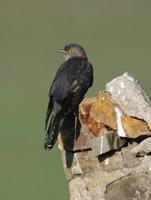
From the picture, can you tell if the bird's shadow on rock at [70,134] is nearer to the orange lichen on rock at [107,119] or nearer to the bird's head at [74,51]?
the orange lichen on rock at [107,119]

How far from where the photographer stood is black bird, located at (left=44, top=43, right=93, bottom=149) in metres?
6.09

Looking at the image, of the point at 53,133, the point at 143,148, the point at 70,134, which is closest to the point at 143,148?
the point at 143,148

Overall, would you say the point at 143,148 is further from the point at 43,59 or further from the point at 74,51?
the point at 43,59

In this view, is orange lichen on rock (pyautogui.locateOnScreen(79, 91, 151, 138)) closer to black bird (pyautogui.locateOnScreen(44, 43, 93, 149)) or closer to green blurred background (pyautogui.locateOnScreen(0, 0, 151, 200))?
black bird (pyautogui.locateOnScreen(44, 43, 93, 149))

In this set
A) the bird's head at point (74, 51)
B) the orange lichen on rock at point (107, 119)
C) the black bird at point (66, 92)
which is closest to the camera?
the orange lichen on rock at point (107, 119)

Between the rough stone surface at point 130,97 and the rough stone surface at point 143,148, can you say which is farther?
the rough stone surface at point 130,97

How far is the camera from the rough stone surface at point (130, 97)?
17.3ft

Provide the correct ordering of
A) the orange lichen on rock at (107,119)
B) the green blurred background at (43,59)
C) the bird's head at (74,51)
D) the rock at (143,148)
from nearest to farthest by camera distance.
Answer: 1. the rock at (143,148)
2. the orange lichen on rock at (107,119)
3. the bird's head at (74,51)
4. the green blurred background at (43,59)

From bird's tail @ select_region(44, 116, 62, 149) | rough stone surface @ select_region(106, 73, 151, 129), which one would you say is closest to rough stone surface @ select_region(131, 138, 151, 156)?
rough stone surface @ select_region(106, 73, 151, 129)

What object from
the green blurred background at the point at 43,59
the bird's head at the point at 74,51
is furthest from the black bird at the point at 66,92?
the green blurred background at the point at 43,59

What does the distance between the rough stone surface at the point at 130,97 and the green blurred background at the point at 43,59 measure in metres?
3.45

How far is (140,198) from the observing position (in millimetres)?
5234

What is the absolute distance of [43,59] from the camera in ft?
60.0

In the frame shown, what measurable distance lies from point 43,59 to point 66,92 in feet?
37.7
